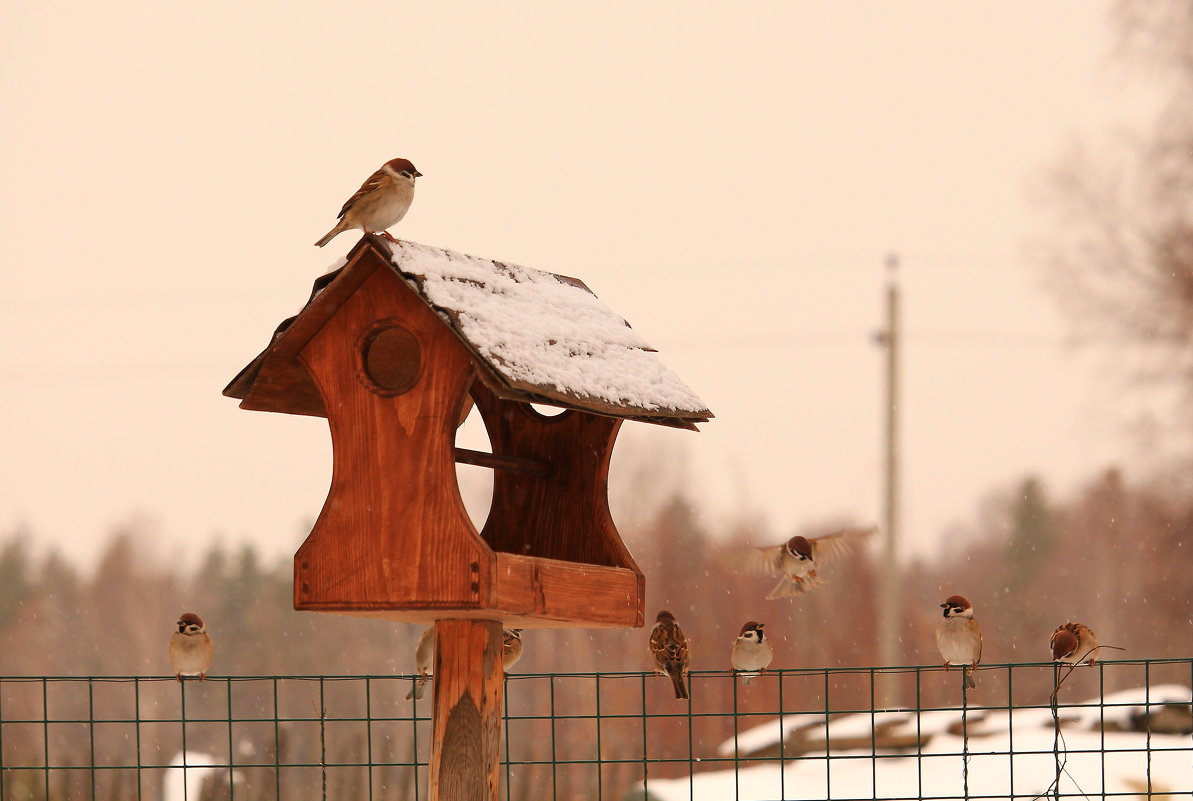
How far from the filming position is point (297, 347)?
381 centimetres

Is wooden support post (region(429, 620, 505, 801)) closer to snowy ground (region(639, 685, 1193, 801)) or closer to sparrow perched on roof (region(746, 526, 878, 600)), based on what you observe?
sparrow perched on roof (region(746, 526, 878, 600))

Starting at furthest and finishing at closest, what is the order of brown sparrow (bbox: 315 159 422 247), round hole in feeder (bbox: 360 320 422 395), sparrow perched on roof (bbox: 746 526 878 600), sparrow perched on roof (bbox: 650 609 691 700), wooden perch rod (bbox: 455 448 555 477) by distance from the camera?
sparrow perched on roof (bbox: 746 526 878 600) < sparrow perched on roof (bbox: 650 609 691 700) < brown sparrow (bbox: 315 159 422 247) < wooden perch rod (bbox: 455 448 555 477) < round hole in feeder (bbox: 360 320 422 395)

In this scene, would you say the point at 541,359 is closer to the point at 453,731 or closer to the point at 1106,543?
the point at 453,731

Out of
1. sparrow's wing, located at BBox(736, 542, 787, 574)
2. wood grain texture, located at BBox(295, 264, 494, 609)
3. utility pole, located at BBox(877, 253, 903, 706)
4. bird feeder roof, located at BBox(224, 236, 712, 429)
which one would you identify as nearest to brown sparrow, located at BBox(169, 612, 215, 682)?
bird feeder roof, located at BBox(224, 236, 712, 429)

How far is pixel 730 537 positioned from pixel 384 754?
3.22m

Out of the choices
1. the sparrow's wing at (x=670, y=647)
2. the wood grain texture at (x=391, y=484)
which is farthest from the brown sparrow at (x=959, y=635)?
the wood grain texture at (x=391, y=484)

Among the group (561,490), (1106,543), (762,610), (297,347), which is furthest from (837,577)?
(297,347)

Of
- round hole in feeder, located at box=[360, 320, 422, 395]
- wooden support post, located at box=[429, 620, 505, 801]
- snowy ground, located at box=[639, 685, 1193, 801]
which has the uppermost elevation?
round hole in feeder, located at box=[360, 320, 422, 395]

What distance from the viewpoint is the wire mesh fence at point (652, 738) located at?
809cm

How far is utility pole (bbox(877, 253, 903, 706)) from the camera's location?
11930 millimetres

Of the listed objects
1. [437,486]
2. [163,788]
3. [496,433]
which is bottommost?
[163,788]

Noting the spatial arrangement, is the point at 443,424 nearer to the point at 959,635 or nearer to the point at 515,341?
the point at 515,341

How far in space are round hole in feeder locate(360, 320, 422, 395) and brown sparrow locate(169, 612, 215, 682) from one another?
1.70m

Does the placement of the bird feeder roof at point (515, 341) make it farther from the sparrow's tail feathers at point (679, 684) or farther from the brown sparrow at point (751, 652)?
the brown sparrow at point (751, 652)
